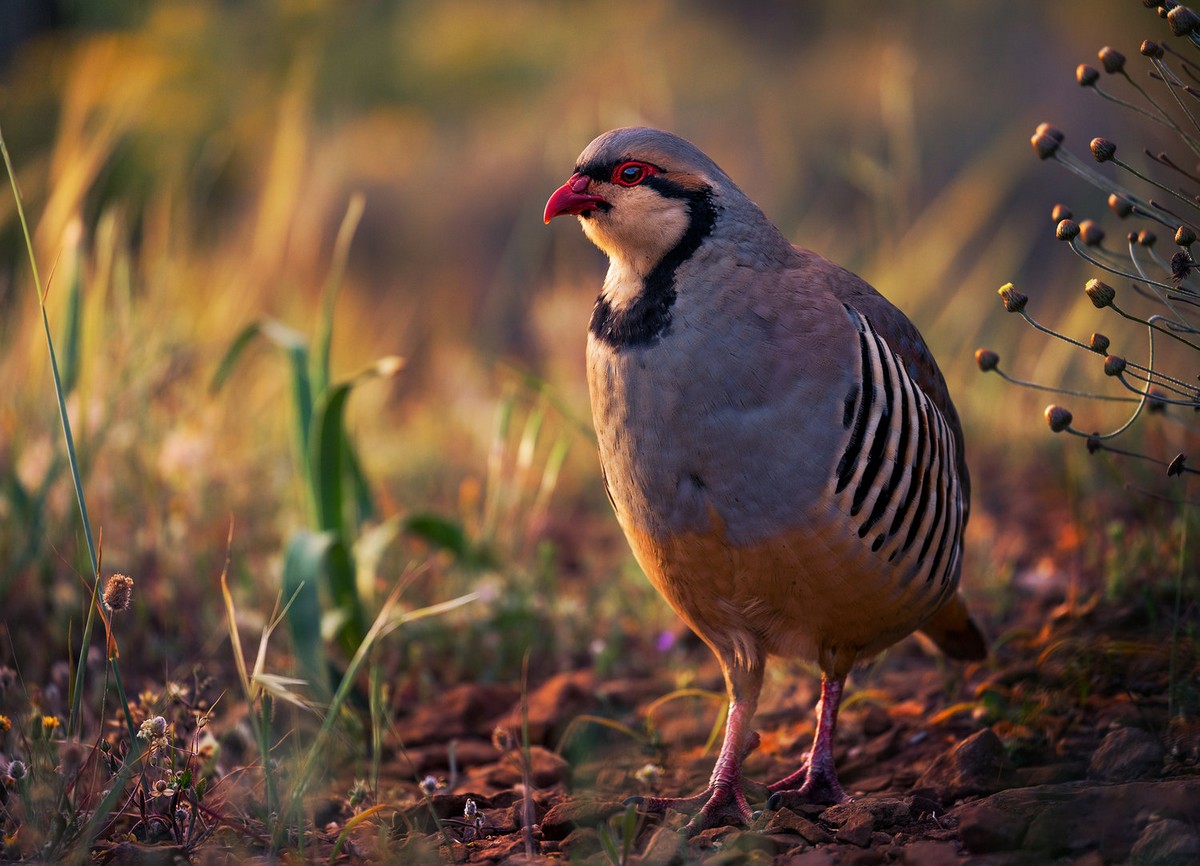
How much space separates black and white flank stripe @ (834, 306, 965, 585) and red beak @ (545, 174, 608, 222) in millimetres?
639

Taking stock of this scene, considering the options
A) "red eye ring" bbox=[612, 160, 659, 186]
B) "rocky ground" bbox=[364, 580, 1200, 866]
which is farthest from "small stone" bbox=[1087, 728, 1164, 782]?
"red eye ring" bbox=[612, 160, 659, 186]

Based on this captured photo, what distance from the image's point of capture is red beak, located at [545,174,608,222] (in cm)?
287

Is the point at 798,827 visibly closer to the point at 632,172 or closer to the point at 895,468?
the point at 895,468

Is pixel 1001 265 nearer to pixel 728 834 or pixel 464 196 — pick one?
pixel 464 196

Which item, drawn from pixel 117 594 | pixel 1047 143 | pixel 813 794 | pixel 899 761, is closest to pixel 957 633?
pixel 899 761

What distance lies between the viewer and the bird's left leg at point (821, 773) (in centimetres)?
288

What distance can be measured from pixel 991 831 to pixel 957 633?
1132 mm

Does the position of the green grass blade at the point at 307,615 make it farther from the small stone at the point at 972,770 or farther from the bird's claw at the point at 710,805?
the small stone at the point at 972,770

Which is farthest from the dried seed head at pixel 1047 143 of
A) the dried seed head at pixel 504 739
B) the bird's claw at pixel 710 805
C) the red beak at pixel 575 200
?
the dried seed head at pixel 504 739

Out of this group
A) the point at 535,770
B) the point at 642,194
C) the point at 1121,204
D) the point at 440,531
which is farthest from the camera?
the point at 440,531

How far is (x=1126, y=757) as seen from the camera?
2666 millimetres

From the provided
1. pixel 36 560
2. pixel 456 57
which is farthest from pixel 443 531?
pixel 456 57

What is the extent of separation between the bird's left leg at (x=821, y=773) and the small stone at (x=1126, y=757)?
0.55m

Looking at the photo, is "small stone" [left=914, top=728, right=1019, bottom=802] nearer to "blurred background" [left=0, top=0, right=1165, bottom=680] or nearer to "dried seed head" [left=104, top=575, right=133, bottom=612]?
"blurred background" [left=0, top=0, right=1165, bottom=680]
